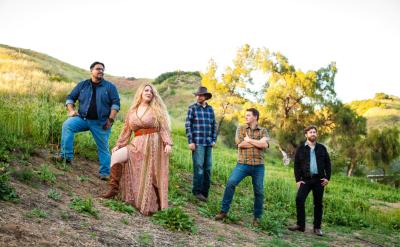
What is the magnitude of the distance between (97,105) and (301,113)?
24.1 m

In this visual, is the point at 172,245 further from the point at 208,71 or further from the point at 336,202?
the point at 208,71

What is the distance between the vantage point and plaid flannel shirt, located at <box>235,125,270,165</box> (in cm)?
689

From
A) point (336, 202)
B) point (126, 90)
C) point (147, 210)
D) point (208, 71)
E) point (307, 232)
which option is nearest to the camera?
point (147, 210)

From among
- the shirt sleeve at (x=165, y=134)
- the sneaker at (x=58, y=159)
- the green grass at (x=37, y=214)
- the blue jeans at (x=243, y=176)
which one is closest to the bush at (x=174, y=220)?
the shirt sleeve at (x=165, y=134)

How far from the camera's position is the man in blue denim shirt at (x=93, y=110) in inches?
273

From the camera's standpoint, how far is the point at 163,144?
6.42 m

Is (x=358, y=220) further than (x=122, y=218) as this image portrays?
Yes

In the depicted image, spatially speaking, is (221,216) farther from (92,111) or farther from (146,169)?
(92,111)

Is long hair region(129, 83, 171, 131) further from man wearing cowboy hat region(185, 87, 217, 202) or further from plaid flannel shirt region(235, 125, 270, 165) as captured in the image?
man wearing cowboy hat region(185, 87, 217, 202)

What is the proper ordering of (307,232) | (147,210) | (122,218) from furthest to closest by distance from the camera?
1. (307,232)
2. (147,210)
3. (122,218)

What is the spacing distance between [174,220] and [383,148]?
28.2 meters

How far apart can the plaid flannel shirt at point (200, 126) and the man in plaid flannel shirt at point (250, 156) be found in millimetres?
1240

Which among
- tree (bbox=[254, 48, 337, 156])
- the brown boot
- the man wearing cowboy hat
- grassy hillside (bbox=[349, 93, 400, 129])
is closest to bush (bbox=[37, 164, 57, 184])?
the brown boot

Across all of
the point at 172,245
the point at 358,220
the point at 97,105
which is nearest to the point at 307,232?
the point at 358,220
